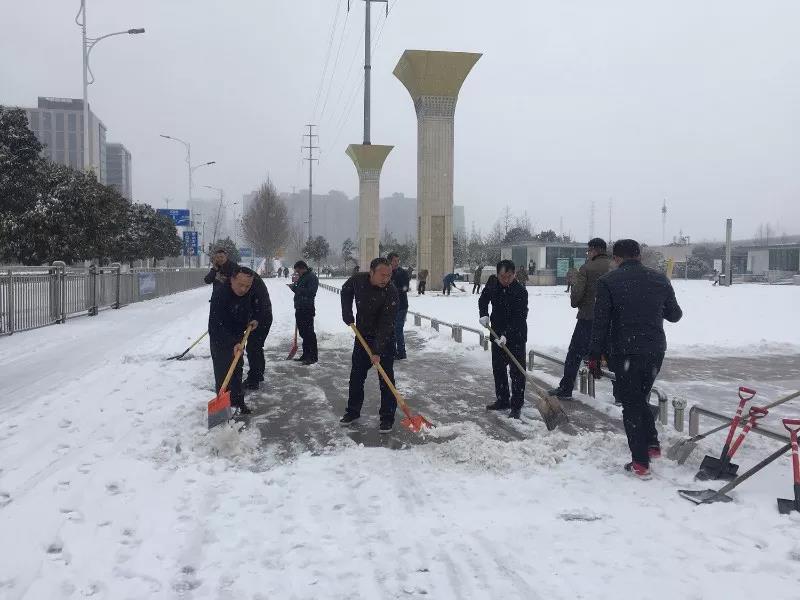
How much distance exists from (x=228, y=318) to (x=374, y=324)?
1389 millimetres

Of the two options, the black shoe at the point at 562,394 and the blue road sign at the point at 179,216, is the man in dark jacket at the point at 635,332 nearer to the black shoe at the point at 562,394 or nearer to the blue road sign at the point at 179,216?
the black shoe at the point at 562,394

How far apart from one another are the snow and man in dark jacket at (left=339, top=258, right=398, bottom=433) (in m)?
0.45

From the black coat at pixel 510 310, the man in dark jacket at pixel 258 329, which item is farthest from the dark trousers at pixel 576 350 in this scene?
the man in dark jacket at pixel 258 329

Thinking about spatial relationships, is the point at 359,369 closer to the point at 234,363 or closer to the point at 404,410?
the point at 404,410

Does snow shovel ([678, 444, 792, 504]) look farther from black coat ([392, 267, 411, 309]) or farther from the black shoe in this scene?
black coat ([392, 267, 411, 309])

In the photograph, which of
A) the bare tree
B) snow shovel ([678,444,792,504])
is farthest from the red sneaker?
the bare tree

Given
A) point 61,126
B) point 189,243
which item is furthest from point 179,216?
point 61,126

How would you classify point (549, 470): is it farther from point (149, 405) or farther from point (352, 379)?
point (149, 405)

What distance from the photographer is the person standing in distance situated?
583cm

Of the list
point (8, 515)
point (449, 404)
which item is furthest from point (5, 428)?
point (449, 404)

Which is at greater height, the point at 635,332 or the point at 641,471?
the point at 635,332

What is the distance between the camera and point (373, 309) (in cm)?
573

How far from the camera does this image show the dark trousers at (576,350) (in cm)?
662

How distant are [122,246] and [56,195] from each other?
13023mm
